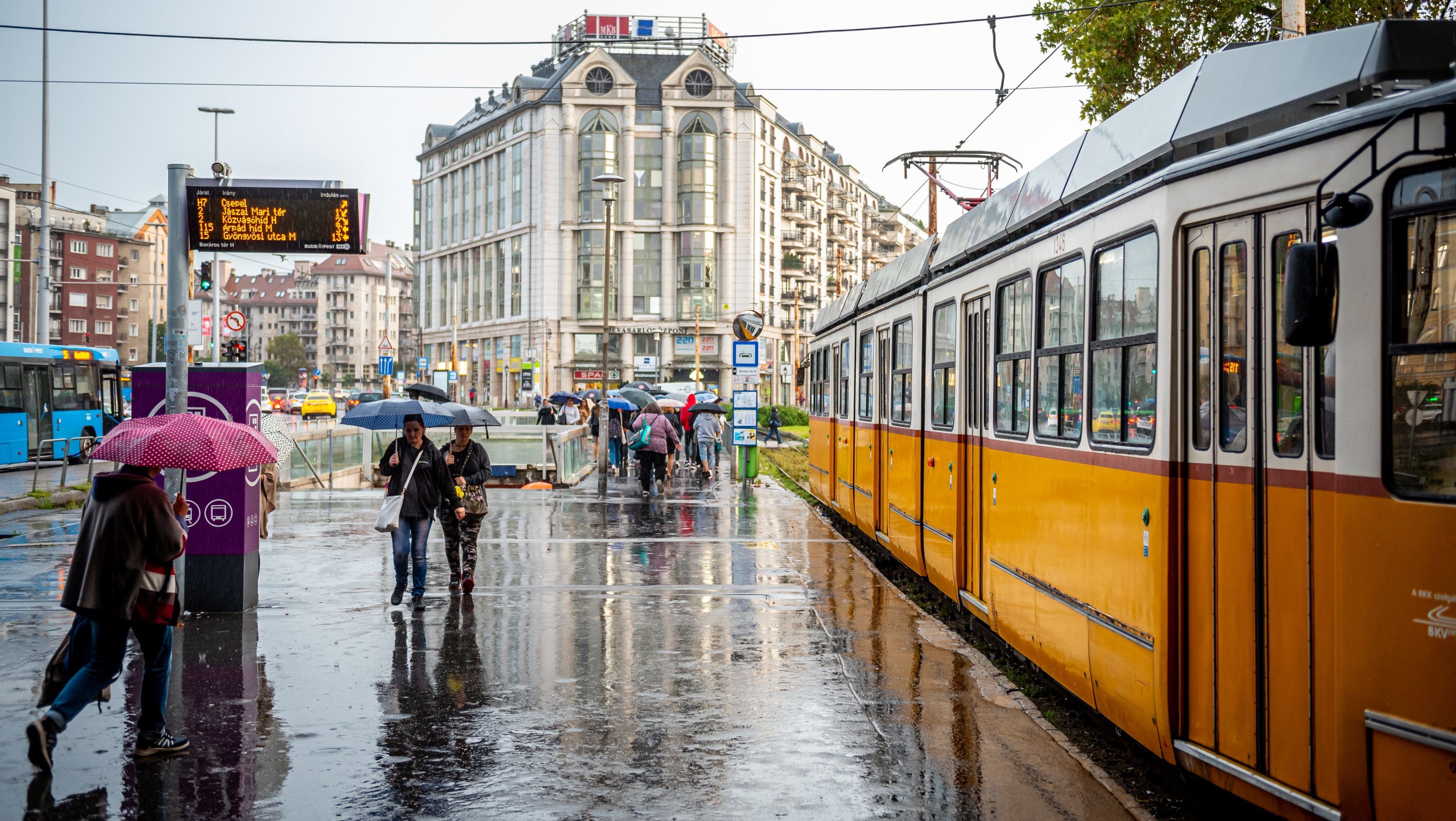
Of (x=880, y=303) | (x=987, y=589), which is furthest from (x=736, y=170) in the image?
(x=987, y=589)

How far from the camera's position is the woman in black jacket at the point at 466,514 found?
39.0 ft

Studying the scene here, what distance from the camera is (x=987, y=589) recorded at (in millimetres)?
9195

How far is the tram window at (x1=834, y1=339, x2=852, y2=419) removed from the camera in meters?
17.0

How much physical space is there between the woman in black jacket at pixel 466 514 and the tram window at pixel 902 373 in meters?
4.22

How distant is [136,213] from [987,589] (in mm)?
126068

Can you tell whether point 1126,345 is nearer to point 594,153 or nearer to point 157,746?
point 157,746

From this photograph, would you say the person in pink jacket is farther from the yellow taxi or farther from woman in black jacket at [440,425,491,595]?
the yellow taxi

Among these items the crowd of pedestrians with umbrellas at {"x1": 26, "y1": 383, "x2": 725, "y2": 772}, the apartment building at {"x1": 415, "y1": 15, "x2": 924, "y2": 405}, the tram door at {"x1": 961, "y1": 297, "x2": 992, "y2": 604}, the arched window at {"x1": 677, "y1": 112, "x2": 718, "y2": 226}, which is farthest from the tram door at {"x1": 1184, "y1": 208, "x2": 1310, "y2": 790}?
the arched window at {"x1": 677, "y1": 112, "x2": 718, "y2": 226}

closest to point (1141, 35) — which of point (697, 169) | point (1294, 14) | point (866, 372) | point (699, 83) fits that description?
point (1294, 14)

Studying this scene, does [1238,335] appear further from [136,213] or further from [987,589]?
[136,213]

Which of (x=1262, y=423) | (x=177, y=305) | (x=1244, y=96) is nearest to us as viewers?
(x=1262, y=423)

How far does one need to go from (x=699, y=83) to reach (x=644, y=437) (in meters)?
62.0

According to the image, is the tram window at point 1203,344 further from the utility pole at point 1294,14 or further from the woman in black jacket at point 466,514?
the woman in black jacket at point 466,514

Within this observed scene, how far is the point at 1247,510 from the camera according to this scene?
5199 millimetres
